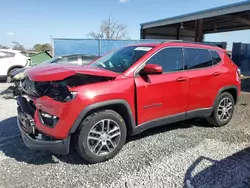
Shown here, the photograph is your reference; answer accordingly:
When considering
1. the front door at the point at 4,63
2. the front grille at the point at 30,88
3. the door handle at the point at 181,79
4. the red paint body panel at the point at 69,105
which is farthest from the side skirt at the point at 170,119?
the front door at the point at 4,63

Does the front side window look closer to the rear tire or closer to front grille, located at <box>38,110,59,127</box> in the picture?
the rear tire

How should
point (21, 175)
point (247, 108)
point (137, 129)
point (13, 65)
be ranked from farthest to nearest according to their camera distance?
point (13, 65)
point (247, 108)
point (137, 129)
point (21, 175)

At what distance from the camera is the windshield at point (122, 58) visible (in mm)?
3574

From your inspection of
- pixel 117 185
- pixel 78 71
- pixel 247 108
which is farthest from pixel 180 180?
pixel 247 108

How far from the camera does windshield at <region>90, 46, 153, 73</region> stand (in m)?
3.57

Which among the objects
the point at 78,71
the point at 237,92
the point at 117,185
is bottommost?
the point at 117,185

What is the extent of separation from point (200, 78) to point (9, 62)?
10441 mm

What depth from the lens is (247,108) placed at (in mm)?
6258

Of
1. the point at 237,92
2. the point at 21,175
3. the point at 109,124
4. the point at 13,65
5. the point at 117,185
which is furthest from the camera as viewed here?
the point at 13,65

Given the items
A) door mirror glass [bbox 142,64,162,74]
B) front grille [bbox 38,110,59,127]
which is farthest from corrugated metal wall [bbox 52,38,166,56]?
front grille [bbox 38,110,59,127]

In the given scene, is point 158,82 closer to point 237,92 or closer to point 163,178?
point 163,178

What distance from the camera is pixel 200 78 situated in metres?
4.11

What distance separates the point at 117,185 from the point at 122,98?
1.16m

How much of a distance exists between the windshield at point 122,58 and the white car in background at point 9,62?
29.2ft
